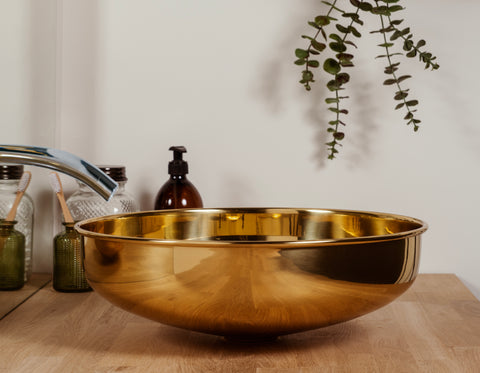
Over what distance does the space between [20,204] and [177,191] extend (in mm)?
265

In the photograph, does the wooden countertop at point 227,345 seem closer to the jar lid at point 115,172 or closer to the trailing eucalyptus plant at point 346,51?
the jar lid at point 115,172

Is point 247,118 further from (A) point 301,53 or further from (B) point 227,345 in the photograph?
(B) point 227,345

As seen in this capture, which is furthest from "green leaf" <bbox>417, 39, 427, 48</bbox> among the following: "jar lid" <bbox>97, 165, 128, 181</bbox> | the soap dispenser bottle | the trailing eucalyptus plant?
"jar lid" <bbox>97, 165, 128, 181</bbox>

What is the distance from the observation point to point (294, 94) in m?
1.10

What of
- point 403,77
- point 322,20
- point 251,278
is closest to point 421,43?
point 403,77

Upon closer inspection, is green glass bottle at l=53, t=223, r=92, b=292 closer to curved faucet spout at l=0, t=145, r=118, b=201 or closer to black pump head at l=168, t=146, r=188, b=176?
black pump head at l=168, t=146, r=188, b=176

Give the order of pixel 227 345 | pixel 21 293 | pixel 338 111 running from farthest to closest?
pixel 338 111 → pixel 21 293 → pixel 227 345

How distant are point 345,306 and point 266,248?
0.12m

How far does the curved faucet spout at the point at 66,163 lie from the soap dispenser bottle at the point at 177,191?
0.44 meters

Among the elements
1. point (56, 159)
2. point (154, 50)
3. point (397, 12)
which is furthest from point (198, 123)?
point (56, 159)

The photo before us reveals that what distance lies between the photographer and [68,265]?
94 centimetres

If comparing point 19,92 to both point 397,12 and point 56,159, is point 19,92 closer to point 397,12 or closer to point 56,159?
point 56,159

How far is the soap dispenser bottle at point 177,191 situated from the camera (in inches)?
38.9

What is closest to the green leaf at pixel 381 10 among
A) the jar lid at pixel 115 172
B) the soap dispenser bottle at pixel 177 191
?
the soap dispenser bottle at pixel 177 191
